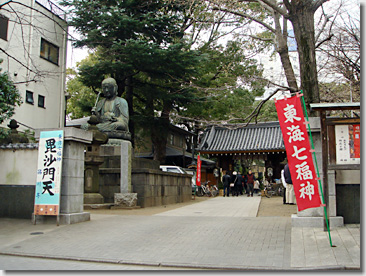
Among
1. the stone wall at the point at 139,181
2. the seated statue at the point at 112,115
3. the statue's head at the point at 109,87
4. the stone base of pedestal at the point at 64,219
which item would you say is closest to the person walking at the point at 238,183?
the stone wall at the point at 139,181

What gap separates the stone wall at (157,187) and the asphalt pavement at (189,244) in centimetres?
418

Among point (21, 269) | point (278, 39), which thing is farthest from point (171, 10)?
point (21, 269)

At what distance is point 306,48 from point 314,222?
212 inches

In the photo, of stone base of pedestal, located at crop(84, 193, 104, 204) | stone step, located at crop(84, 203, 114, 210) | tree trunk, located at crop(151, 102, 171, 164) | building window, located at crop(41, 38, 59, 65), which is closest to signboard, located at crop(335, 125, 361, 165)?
stone step, located at crop(84, 203, 114, 210)

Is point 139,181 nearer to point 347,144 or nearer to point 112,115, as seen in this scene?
point 112,115

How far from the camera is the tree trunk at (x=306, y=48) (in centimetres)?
1091

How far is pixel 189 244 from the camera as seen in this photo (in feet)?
23.8

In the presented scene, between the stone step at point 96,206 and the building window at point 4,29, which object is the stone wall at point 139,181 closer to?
the stone step at point 96,206

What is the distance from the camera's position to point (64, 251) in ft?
22.7

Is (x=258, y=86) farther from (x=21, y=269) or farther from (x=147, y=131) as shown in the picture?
(x=147, y=131)

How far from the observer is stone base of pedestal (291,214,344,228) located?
27.4 feet

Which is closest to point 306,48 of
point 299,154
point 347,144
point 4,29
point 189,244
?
point 347,144

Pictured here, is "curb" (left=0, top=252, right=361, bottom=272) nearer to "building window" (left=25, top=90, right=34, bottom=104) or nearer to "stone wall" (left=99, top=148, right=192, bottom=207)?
"stone wall" (left=99, top=148, right=192, bottom=207)

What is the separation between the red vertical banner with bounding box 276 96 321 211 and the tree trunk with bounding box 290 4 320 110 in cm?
375
